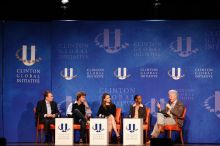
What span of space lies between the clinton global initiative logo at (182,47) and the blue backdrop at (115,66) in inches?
1.0

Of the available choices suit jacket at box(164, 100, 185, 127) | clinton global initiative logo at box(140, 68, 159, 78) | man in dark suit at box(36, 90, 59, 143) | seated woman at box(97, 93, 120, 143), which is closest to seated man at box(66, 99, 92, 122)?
man in dark suit at box(36, 90, 59, 143)

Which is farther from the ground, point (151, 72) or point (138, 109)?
point (151, 72)

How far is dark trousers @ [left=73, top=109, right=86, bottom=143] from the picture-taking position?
1192 centimetres

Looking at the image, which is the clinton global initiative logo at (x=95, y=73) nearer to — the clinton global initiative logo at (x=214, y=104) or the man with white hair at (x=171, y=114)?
the man with white hair at (x=171, y=114)

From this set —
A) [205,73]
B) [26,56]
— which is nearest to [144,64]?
[205,73]

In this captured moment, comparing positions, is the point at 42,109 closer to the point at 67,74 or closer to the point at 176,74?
the point at 67,74

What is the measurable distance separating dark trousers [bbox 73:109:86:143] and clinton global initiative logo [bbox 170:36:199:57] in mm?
2778

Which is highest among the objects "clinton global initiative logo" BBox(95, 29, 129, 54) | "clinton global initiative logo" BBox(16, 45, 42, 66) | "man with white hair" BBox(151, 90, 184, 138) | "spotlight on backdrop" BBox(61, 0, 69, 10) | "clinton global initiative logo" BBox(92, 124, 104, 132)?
"spotlight on backdrop" BBox(61, 0, 69, 10)

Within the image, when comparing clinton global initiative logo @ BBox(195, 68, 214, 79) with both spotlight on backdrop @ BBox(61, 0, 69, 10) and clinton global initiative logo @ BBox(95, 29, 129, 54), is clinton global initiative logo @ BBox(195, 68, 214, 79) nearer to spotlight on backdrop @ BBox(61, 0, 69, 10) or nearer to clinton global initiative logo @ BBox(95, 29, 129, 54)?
clinton global initiative logo @ BBox(95, 29, 129, 54)

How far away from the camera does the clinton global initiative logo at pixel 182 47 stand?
12.4 meters

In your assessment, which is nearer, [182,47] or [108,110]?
[108,110]

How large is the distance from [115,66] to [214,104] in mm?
2590

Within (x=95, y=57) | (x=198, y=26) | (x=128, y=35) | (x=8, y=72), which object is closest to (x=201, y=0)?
(x=198, y=26)

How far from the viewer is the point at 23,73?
12727 mm
